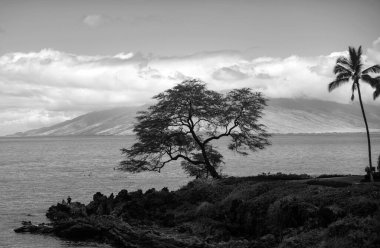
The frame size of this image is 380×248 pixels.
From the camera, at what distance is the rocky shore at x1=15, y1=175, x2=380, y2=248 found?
28.3m

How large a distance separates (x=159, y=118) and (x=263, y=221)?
24.7 metres

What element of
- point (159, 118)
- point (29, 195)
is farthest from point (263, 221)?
point (29, 195)

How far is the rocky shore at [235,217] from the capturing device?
2827 centimetres

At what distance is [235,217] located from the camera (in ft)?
125

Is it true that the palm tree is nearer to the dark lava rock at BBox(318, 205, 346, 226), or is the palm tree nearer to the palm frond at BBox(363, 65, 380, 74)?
the palm frond at BBox(363, 65, 380, 74)

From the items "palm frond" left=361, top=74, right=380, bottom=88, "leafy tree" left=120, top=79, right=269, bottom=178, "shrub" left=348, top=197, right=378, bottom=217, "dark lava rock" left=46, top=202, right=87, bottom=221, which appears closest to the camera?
"shrub" left=348, top=197, right=378, bottom=217

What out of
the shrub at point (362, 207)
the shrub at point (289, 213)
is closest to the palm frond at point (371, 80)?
the shrub at point (289, 213)

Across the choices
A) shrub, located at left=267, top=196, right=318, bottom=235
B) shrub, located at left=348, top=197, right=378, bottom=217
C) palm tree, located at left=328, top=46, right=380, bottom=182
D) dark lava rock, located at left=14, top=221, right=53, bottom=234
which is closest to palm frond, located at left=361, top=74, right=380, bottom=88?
palm tree, located at left=328, top=46, right=380, bottom=182

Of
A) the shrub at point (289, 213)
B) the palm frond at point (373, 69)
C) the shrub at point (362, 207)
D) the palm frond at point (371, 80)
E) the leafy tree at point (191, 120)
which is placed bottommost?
the shrub at point (289, 213)

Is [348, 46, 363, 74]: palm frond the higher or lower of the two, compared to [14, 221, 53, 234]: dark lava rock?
higher

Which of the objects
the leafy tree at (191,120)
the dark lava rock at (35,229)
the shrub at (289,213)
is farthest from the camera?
the leafy tree at (191,120)

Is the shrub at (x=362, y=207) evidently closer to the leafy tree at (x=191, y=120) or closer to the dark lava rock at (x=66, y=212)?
the leafy tree at (x=191, y=120)

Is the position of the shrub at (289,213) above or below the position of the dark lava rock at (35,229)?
above

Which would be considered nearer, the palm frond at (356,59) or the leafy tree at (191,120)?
the palm frond at (356,59)
